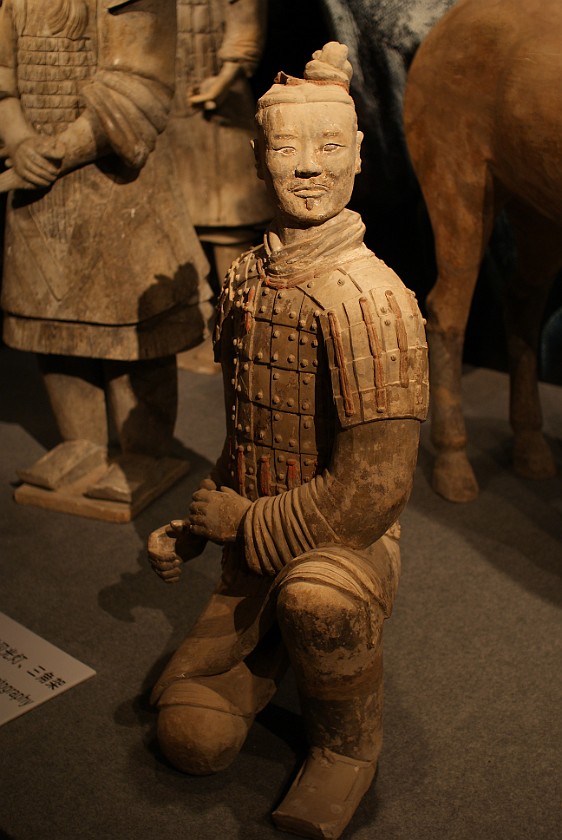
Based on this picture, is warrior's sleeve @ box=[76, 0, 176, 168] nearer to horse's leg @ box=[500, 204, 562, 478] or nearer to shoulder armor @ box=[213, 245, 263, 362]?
shoulder armor @ box=[213, 245, 263, 362]

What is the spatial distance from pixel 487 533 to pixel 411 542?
9.5 inches

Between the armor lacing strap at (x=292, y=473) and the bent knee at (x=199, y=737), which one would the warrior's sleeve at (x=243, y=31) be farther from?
the bent knee at (x=199, y=737)

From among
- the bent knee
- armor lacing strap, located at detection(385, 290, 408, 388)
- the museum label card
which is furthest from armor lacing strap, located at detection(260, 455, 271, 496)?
the museum label card

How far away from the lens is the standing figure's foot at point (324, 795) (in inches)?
72.2

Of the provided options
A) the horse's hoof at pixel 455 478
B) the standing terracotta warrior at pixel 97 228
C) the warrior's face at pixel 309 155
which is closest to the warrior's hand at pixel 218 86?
the standing terracotta warrior at pixel 97 228

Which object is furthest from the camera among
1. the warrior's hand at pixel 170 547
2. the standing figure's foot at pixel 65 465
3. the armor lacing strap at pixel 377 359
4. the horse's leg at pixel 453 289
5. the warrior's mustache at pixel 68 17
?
the standing figure's foot at pixel 65 465

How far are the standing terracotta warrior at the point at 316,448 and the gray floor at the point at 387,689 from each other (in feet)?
0.40

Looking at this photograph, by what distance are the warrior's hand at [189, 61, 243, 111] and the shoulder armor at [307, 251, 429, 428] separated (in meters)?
2.25

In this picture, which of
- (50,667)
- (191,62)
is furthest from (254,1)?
(50,667)

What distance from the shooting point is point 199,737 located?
1.93 metres

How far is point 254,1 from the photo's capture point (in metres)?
3.69

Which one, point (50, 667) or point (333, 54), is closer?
point (333, 54)

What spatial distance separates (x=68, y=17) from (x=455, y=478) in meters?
1.78

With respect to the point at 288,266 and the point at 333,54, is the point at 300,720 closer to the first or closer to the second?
the point at 288,266
